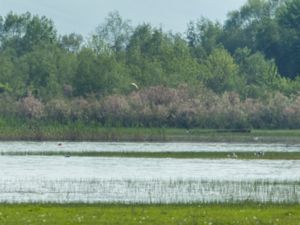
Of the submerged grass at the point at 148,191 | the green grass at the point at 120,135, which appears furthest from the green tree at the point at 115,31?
the submerged grass at the point at 148,191

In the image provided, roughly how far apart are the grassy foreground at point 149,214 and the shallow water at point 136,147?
34729 mm

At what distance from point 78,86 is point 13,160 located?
53089 millimetres

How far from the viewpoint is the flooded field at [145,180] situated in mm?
37969

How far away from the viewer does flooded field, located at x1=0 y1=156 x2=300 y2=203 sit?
125 ft

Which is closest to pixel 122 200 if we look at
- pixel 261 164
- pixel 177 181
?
pixel 177 181

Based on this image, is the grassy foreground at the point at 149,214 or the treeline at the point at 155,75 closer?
the grassy foreground at the point at 149,214

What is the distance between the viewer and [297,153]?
6575 centimetres

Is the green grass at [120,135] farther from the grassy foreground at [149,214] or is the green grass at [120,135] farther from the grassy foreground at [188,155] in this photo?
the grassy foreground at [149,214]

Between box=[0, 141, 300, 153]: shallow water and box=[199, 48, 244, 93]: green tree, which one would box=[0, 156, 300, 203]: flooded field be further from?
box=[199, 48, 244, 93]: green tree

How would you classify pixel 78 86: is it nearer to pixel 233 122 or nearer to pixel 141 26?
pixel 233 122

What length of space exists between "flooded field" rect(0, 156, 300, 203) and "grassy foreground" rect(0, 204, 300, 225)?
7.53 feet

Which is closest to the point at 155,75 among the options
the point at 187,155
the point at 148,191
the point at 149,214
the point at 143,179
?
the point at 187,155

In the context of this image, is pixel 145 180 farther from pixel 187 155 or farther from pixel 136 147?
pixel 136 147

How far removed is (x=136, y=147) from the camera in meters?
73.6
